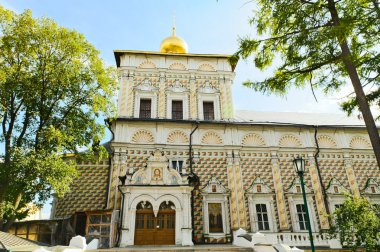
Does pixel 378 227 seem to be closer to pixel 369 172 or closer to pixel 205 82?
pixel 369 172

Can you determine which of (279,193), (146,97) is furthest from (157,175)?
(279,193)

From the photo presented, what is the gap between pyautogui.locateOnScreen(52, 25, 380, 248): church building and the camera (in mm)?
12609

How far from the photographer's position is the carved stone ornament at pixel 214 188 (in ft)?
46.9

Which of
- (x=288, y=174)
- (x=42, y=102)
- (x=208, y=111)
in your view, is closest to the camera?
(x=42, y=102)

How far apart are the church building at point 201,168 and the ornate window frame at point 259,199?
2.0 inches

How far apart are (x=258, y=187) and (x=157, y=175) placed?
18.5 ft

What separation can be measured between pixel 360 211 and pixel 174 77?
41.5 feet

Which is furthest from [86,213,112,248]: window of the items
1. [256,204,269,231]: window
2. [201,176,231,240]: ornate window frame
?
[256,204,269,231]: window

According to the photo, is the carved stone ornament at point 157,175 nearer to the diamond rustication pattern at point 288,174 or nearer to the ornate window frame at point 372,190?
the diamond rustication pattern at point 288,174

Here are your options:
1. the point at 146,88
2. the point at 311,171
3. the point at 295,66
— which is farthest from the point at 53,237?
the point at 311,171

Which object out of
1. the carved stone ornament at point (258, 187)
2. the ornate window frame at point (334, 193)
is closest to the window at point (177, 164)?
the carved stone ornament at point (258, 187)

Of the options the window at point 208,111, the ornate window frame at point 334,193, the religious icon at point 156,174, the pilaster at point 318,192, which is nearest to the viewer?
the religious icon at point 156,174

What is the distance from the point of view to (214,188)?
14422 mm

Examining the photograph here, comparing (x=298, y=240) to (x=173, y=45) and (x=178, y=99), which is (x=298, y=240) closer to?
(x=178, y=99)
